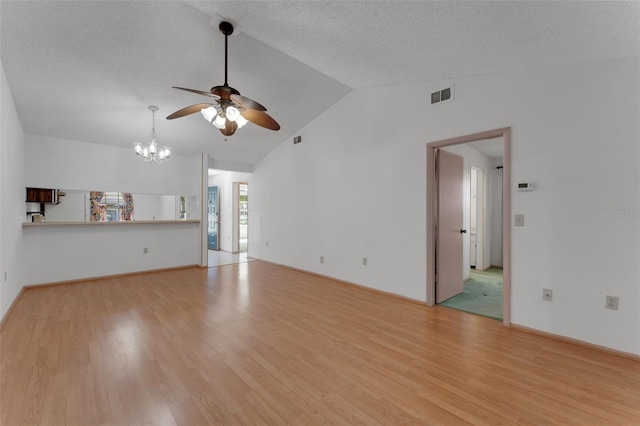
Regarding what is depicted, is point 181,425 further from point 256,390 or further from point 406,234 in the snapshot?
point 406,234

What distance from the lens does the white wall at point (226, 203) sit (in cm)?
773

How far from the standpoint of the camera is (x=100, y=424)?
58.9 inches

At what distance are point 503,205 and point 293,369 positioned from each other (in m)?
2.65

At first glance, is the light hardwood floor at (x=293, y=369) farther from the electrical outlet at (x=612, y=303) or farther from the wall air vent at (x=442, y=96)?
the wall air vent at (x=442, y=96)

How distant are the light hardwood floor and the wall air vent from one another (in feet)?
8.60

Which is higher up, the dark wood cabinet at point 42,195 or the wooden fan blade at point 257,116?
the wooden fan blade at point 257,116

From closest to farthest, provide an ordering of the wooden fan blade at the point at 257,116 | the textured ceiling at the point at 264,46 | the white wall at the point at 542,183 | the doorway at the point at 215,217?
the textured ceiling at the point at 264,46 < the white wall at the point at 542,183 < the wooden fan blade at the point at 257,116 < the doorway at the point at 215,217

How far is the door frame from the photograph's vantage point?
9.25ft

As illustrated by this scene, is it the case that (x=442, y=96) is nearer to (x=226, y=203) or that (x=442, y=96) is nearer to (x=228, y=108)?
→ (x=228, y=108)

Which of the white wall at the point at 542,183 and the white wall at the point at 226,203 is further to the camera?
the white wall at the point at 226,203

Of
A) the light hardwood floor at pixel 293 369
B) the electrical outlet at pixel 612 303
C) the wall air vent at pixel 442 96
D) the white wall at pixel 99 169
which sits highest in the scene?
the wall air vent at pixel 442 96

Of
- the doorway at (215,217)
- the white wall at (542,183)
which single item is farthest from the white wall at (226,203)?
the white wall at (542,183)

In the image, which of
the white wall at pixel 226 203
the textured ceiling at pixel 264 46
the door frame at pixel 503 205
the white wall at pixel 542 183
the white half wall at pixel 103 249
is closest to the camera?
the textured ceiling at pixel 264 46

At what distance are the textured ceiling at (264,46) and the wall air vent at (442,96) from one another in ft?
0.61
